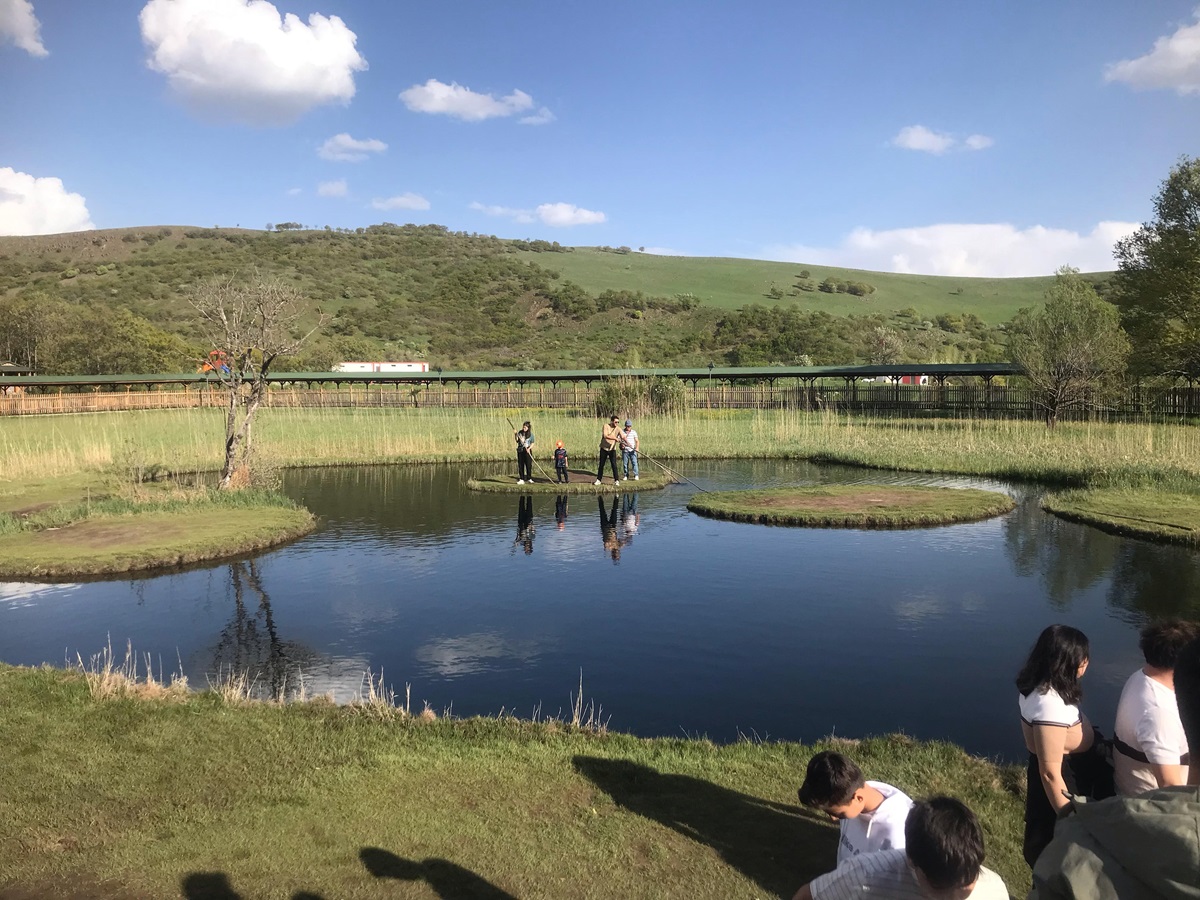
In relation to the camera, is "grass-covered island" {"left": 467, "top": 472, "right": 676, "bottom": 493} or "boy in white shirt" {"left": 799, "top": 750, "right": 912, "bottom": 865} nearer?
"boy in white shirt" {"left": 799, "top": 750, "right": 912, "bottom": 865}

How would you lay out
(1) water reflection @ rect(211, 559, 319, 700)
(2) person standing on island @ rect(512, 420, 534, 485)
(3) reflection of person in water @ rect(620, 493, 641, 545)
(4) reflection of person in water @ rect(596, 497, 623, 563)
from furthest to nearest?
(2) person standing on island @ rect(512, 420, 534, 485) < (3) reflection of person in water @ rect(620, 493, 641, 545) < (4) reflection of person in water @ rect(596, 497, 623, 563) < (1) water reflection @ rect(211, 559, 319, 700)

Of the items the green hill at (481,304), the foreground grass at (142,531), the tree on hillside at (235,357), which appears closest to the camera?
the foreground grass at (142,531)

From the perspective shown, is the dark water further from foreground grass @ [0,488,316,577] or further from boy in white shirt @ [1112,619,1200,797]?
boy in white shirt @ [1112,619,1200,797]

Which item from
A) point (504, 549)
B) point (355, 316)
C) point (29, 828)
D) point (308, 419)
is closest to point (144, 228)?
point (355, 316)

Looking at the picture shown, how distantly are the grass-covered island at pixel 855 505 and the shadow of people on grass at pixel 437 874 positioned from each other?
14152mm

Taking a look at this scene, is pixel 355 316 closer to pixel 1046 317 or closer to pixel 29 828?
pixel 1046 317

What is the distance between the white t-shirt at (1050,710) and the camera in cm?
396

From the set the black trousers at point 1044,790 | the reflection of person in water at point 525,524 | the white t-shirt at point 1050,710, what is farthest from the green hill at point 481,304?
the white t-shirt at point 1050,710

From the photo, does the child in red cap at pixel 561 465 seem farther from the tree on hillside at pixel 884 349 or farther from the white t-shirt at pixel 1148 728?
the tree on hillside at pixel 884 349

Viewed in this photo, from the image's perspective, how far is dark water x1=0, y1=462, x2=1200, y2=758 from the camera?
8977mm

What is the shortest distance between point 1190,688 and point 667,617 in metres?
9.80

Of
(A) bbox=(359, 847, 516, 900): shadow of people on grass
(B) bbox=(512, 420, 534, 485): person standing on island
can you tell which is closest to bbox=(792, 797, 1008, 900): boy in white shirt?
(A) bbox=(359, 847, 516, 900): shadow of people on grass

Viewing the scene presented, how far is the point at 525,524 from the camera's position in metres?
18.9

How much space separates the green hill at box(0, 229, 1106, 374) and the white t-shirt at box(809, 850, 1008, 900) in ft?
211
